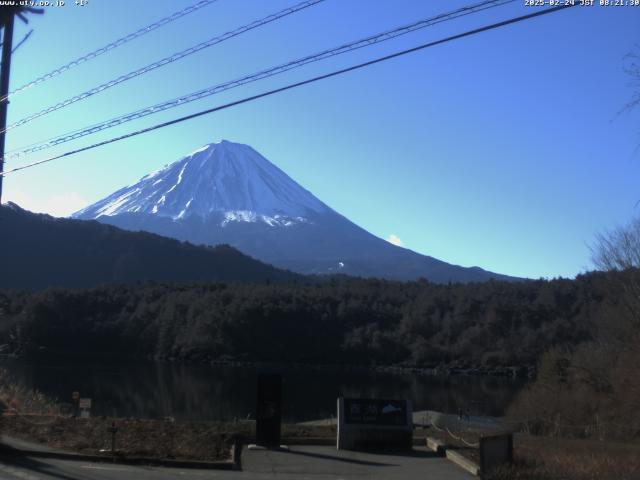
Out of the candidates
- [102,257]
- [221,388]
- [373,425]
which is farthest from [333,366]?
[373,425]

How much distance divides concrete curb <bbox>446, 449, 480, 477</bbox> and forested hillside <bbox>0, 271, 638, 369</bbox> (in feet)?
291

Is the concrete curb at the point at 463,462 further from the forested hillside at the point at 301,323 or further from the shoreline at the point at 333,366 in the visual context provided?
the forested hillside at the point at 301,323

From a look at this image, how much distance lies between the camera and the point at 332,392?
222ft

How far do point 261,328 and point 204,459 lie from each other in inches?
4028

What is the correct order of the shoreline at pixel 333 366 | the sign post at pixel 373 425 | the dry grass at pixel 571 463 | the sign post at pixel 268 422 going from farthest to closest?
the shoreline at pixel 333 366 < the sign post at pixel 373 425 < the sign post at pixel 268 422 < the dry grass at pixel 571 463

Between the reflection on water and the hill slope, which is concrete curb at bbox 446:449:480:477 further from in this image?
the hill slope

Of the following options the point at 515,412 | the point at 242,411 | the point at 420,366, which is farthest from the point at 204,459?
the point at 420,366

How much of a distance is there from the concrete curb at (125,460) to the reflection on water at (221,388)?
27.7 meters

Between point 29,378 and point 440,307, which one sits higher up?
point 440,307

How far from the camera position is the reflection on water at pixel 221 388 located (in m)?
49.4

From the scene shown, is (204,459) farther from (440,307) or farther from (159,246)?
(159,246)

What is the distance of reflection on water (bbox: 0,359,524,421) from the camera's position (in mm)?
49406

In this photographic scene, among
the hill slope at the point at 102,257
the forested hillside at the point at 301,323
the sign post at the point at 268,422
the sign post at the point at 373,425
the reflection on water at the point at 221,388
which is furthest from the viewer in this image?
the hill slope at the point at 102,257

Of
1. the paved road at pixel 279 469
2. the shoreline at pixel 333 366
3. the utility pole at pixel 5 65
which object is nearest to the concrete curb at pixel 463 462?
the paved road at pixel 279 469
